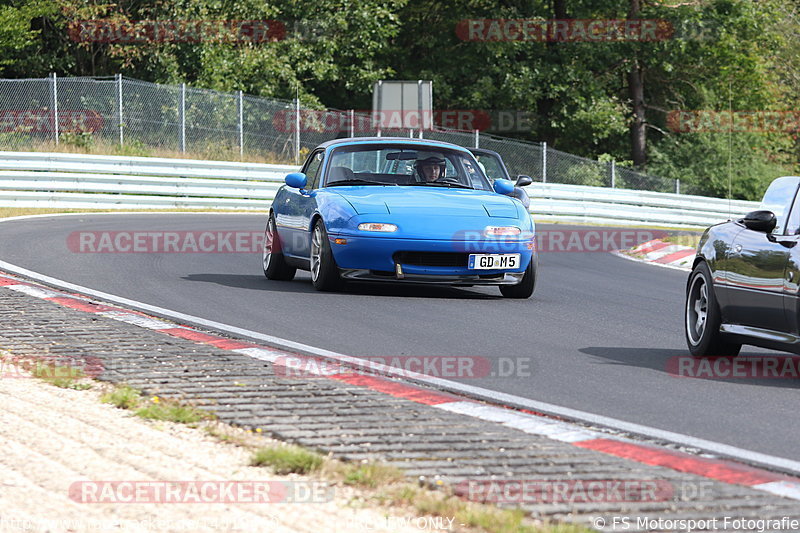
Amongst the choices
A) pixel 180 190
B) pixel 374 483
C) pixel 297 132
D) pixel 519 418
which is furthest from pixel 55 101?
pixel 374 483

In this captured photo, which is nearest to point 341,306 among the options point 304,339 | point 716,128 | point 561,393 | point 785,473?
point 304,339

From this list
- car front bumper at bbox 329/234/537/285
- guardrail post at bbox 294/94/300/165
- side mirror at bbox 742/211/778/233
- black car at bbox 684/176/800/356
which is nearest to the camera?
black car at bbox 684/176/800/356

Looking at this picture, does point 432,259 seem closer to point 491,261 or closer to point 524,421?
point 491,261

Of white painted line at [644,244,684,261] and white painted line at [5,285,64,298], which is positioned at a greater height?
white painted line at [5,285,64,298]

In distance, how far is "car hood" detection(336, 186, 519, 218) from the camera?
11734mm

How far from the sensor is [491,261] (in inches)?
460

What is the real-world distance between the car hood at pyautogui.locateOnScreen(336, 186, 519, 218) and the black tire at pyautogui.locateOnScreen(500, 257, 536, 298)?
22.4 inches

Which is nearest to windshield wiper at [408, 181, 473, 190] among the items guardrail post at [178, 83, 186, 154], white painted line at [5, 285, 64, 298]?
white painted line at [5, 285, 64, 298]

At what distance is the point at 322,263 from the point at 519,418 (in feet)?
19.2

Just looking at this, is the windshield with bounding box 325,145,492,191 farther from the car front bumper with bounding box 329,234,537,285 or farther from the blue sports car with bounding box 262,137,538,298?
the car front bumper with bounding box 329,234,537,285

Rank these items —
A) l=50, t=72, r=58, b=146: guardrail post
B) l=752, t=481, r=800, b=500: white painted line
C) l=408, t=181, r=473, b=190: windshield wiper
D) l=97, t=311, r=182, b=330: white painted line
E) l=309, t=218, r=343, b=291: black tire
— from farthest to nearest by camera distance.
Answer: l=50, t=72, r=58, b=146: guardrail post, l=408, t=181, r=473, b=190: windshield wiper, l=309, t=218, r=343, b=291: black tire, l=97, t=311, r=182, b=330: white painted line, l=752, t=481, r=800, b=500: white painted line

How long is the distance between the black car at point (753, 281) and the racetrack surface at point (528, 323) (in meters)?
0.33

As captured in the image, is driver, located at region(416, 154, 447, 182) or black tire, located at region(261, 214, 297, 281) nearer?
driver, located at region(416, 154, 447, 182)

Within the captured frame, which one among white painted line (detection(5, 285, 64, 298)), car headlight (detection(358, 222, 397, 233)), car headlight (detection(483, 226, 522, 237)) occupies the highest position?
car headlight (detection(358, 222, 397, 233))
